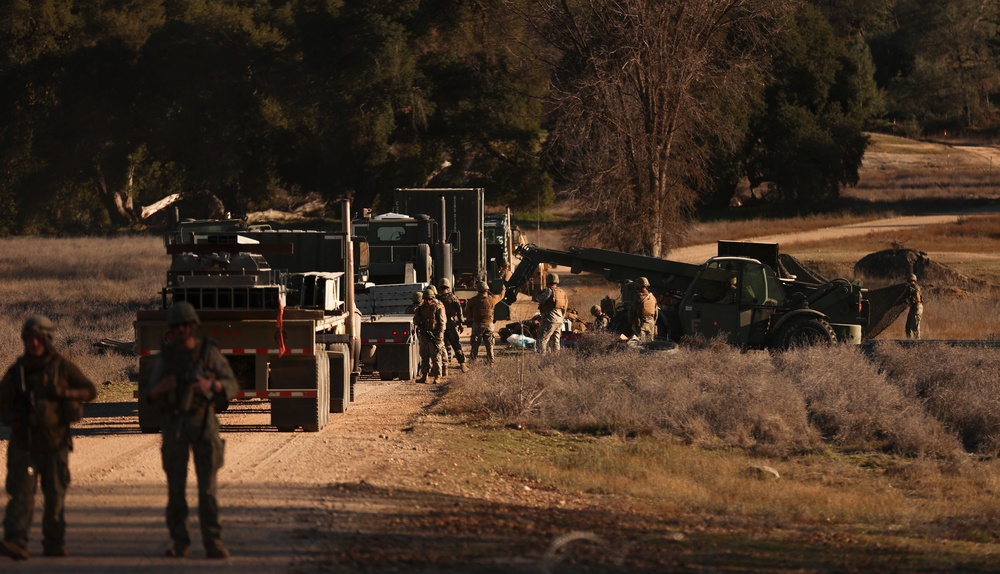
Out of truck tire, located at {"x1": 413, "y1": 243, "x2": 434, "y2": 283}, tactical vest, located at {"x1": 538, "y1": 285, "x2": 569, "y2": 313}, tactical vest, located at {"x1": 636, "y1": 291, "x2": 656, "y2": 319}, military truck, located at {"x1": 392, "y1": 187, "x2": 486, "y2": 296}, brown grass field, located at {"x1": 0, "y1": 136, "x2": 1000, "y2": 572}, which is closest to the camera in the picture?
brown grass field, located at {"x1": 0, "y1": 136, "x2": 1000, "y2": 572}

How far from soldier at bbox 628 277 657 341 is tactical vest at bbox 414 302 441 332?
3601 millimetres

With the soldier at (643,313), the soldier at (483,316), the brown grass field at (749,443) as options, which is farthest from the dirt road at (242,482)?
the soldier at (643,313)

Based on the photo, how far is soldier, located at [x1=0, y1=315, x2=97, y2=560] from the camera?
8508 millimetres

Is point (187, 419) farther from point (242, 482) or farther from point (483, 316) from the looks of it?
point (483, 316)

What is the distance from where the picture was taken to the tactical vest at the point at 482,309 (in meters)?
22.0

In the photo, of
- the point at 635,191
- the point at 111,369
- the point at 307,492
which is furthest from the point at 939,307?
the point at 307,492

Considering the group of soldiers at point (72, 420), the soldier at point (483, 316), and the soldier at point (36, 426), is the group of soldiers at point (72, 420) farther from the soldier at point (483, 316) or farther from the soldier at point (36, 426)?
the soldier at point (483, 316)

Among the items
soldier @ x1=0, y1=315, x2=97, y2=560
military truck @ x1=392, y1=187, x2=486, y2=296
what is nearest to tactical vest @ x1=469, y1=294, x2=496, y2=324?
military truck @ x1=392, y1=187, x2=486, y2=296

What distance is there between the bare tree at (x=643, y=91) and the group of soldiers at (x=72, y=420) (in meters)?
29.5

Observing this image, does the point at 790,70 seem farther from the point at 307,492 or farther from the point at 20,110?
the point at 307,492

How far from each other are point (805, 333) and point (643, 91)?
1685 centimetres

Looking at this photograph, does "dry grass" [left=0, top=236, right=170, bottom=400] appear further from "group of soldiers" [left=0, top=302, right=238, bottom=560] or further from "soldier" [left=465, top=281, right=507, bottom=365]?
"group of soldiers" [left=0, top=302, right=238, bottom=560]

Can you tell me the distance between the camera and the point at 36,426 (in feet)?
27.9

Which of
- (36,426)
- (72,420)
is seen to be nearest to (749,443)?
(72,420)
